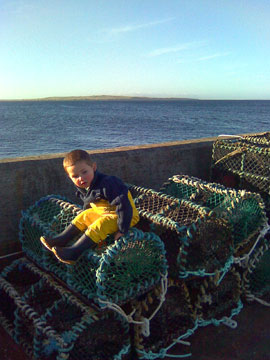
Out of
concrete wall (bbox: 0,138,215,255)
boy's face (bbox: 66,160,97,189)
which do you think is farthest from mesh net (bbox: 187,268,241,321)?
concrete wall (bbox: 0,138,215,255)

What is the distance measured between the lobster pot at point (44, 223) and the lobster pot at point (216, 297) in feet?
3.74

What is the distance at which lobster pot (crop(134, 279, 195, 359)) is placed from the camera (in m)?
2.72

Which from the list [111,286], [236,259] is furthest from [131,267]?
[236,259]

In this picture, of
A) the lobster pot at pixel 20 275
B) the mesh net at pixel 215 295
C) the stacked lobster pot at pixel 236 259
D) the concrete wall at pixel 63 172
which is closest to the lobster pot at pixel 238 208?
the stacked lobster pot at pixel 236 259

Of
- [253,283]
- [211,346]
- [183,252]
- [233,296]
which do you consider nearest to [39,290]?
[183,252]

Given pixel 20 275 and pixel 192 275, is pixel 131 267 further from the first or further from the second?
pixel 20 275

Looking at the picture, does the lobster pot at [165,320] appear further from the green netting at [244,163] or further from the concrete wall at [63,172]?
the green netting at [244,163]

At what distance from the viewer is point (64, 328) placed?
2.65m

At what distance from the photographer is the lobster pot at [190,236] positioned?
2857 millimetres

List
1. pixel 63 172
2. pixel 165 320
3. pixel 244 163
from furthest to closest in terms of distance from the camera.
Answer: pixel 244 163, pixel 63 172, pixel 165 320

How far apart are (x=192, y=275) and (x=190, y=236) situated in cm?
39

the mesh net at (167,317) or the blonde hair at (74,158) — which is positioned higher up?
the blonde hair at (74,158)

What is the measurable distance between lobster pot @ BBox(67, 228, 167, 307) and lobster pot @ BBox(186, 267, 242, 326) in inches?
20.6

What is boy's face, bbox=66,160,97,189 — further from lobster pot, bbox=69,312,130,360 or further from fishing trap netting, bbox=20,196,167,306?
lobster pot, bbox=69,312,130,360
